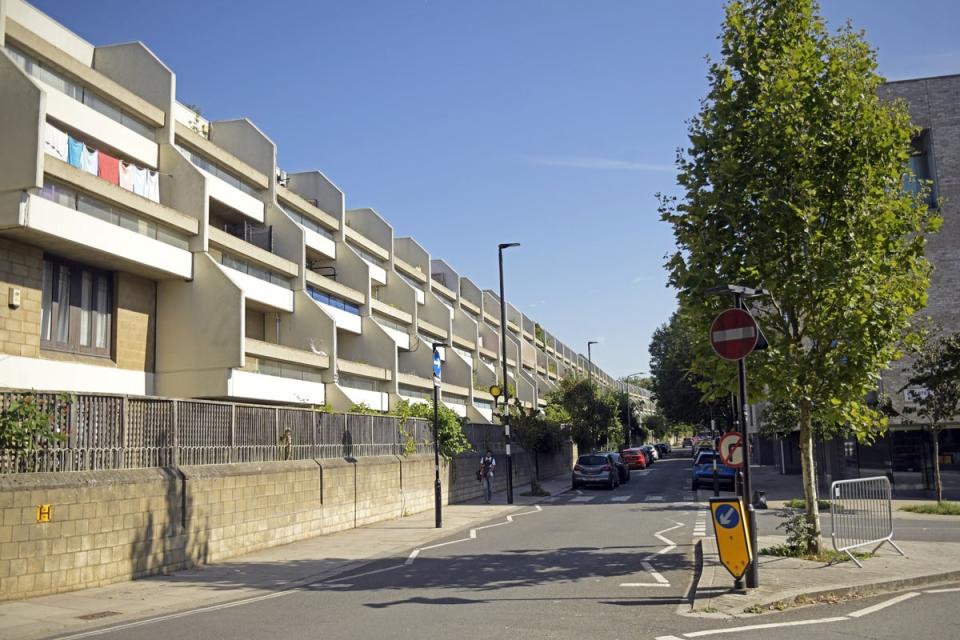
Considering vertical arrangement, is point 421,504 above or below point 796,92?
below

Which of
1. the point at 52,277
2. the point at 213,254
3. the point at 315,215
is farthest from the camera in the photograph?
the point at 315,215

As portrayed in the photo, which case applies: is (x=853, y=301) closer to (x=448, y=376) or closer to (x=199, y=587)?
(x=199, y=587)

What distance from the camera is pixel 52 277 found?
2330 centimetres

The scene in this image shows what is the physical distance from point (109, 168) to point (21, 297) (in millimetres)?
5010

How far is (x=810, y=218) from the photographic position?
491 inches

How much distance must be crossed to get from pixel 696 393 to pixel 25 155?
49227 mm

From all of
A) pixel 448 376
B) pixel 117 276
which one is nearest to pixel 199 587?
pixel 117 276

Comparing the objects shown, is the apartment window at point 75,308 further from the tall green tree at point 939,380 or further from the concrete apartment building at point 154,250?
the tall green tree at point 939,380

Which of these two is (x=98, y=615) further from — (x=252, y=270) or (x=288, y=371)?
(x=288, y=371)

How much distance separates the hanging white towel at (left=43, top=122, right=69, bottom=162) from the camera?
21.7 meters

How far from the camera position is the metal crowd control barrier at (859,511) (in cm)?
1277

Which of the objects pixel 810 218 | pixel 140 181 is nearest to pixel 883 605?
pixel 810 218

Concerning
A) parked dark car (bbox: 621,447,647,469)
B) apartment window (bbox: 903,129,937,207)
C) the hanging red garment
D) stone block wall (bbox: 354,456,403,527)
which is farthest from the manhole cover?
parked dark car (bbox: 621,447,647,469)

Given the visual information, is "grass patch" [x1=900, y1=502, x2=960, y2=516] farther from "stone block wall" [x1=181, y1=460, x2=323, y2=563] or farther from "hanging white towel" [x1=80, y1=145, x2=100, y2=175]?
"hanging white towel" [x1=80, y1=145, x2=100, y2=175]
